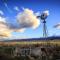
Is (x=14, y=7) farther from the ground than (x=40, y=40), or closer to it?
farther from the ground

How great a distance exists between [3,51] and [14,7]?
75 centimetres

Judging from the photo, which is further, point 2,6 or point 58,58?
point 2,6

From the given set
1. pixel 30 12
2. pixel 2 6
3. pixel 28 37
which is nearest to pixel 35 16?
pixel 30 12

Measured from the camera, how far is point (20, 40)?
3266mm

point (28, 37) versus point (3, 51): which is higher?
point (28, 37)

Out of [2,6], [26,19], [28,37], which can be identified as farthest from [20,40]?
[2,6]

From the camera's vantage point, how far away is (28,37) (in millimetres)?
3268

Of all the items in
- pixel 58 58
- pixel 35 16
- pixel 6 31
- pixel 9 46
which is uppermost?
pixel 35 16

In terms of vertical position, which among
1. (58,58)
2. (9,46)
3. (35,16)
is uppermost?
(35,16)

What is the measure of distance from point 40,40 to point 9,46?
0.52m

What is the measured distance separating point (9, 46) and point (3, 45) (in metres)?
0.11

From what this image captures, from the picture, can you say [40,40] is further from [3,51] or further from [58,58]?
[3,51]

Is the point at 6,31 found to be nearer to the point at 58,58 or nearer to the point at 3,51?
the point at 3,51

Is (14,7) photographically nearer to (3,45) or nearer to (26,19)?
(26,19)
